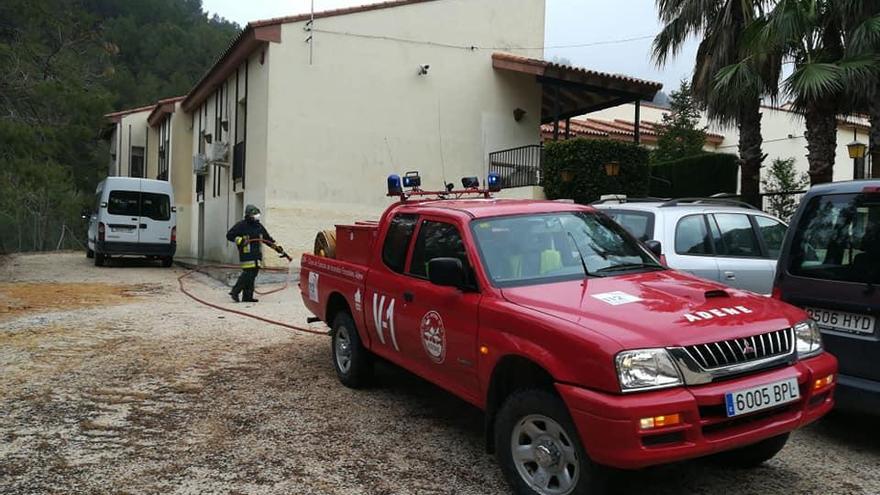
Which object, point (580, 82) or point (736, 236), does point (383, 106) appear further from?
point (736, 236)

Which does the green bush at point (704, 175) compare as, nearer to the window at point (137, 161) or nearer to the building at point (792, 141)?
the building at point (792, 141)

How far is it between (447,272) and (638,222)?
3.21m

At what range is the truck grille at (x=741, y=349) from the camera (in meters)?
3.11

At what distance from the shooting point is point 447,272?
3924mm

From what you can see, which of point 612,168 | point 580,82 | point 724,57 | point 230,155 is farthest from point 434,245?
point 230,155

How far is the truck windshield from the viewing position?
4090mm

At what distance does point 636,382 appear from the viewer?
3.01 meters

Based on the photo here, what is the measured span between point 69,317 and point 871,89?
11765 millimetres

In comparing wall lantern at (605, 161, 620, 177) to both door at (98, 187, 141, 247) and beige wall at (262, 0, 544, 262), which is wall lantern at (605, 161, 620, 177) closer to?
beige wall at (262, 0, 544, 262)

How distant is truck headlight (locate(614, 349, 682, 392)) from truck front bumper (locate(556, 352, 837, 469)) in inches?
1.5

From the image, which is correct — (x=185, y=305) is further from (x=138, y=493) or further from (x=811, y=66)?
(x=811, y=66)

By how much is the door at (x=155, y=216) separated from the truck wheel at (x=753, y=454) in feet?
56.7

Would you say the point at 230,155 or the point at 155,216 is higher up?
the point at 230,155

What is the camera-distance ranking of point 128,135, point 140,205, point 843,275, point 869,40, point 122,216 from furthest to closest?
point 128,135
point 140,205
point 122,216
point 869,40
point 843,275
